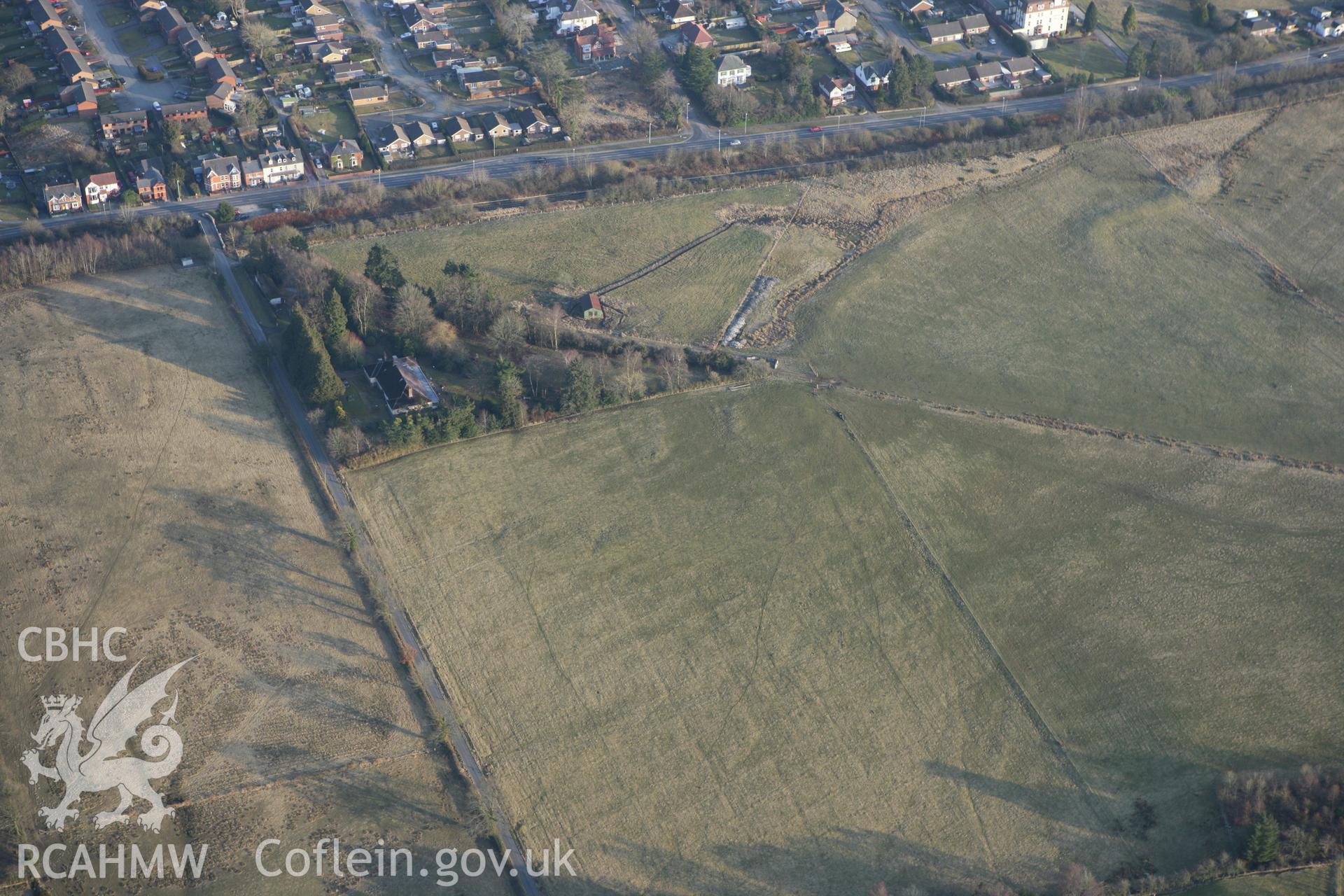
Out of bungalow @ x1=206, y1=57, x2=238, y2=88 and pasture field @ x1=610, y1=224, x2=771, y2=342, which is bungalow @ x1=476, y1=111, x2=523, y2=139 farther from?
pasture field @ x1=610, y1=224, x2=771, y2=342

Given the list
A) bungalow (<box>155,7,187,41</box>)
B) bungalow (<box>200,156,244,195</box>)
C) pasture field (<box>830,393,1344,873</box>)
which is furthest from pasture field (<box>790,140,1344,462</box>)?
bungalow (<box>155,7,187,41</box>)

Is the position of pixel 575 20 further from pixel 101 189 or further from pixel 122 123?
pixel 101 189

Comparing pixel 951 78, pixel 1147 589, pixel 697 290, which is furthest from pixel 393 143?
pixel 1147 589

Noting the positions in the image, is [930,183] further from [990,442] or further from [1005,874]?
[1005,874]

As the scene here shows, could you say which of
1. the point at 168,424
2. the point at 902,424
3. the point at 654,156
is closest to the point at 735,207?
the point at 654,156

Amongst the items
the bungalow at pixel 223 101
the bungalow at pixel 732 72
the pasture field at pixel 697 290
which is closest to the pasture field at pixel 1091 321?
the pasture field at pixel 697 290

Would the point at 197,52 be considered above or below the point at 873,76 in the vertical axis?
below

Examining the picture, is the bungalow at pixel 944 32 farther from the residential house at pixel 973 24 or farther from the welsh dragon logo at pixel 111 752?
the welsh dragon logo at pixel 111 752
